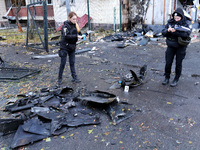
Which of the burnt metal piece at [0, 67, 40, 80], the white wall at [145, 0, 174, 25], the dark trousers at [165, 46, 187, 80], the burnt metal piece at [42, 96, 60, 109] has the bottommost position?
the burnt metal piece at [42, 96, 60, 109]

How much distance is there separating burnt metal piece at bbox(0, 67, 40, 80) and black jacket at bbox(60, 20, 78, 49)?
192 centimetres

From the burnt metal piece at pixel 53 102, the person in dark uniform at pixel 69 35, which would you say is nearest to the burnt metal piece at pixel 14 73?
the person in dark uniform at pixel 69 35

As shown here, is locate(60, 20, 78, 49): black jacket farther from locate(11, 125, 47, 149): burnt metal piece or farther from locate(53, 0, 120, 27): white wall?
locate(53, 0, 120, 27): white wall

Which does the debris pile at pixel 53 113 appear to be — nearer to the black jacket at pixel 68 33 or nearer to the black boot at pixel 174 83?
the black jacket at pixel 68 33

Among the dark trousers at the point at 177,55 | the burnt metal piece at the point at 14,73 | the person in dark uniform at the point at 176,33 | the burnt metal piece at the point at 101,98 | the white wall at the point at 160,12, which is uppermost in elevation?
the white wall at the point at 160,12

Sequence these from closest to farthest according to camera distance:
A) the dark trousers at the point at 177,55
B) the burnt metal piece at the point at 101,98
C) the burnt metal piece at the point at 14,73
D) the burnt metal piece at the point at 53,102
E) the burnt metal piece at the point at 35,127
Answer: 1. the burnt metal piece at the point at 35,127
2. the burnt metal piece at the point at 101,98
3. the burnt metal piece at the point at 53,102
4. the dark trousers at the point at 177,55
5. the burnt metal piece at the point at 14,73

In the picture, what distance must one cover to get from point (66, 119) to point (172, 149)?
1.80 m

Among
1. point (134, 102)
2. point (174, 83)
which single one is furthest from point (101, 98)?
point (174, 83)

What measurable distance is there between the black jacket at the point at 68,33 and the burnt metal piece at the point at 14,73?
6.29 ft

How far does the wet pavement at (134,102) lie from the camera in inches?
111

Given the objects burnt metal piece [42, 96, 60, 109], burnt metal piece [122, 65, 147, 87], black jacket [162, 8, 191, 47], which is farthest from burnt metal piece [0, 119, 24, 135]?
black jacket [162, 8, 191, 47]

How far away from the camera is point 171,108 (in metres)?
3.73

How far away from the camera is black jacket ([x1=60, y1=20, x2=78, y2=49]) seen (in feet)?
15.6

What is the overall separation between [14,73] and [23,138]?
13.4 feet
